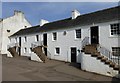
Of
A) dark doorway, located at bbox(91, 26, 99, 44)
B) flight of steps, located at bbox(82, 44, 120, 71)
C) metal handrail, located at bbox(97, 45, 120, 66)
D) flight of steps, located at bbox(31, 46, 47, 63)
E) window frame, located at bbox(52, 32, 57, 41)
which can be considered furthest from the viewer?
window frame, located at bbox(52, 32, 57, 41)

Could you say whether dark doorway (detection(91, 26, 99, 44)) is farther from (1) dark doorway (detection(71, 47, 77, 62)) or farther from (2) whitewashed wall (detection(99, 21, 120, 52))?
(1) dark doorway (detection(71, 47, 77, 62))

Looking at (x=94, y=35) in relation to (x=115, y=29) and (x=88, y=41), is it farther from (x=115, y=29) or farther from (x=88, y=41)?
(x=115, y=29)

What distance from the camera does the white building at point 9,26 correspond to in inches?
1468

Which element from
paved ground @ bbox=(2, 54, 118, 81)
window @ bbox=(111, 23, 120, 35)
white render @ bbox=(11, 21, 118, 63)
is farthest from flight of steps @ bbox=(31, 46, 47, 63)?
window @ bbox=(111, 23, 120, 35)

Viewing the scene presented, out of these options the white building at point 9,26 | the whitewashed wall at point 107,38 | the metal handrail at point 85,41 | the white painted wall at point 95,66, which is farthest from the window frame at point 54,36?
the white building at point 9,26

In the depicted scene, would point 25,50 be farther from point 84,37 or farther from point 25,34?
point 84,37

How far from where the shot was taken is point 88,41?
66.9ft

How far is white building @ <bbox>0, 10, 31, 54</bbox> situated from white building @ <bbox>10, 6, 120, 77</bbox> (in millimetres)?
10074

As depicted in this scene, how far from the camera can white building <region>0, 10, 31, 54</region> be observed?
3729cm

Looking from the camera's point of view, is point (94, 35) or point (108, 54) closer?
point (108, 54)

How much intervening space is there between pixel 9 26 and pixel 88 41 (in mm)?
24214

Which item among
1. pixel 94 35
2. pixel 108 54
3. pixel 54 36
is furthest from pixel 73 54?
pixel 108 54

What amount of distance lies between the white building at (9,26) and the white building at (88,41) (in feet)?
33.1

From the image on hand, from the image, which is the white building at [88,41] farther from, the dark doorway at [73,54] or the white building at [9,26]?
the white building at [9,26]
